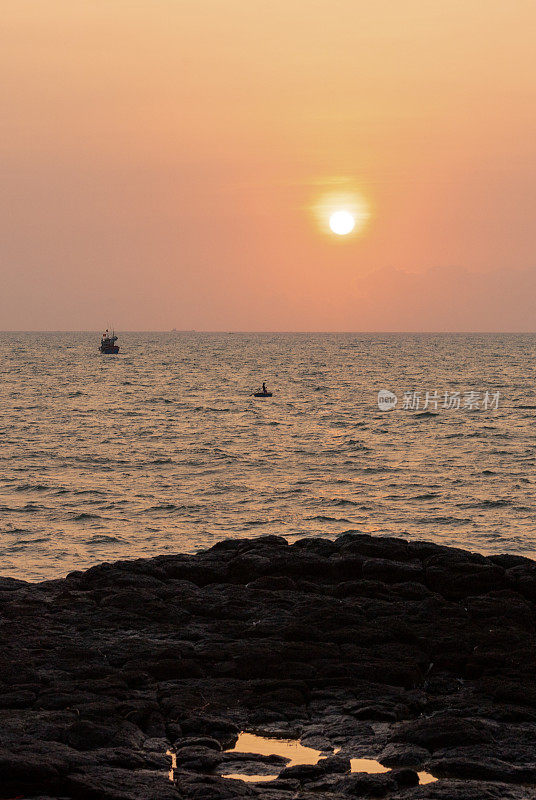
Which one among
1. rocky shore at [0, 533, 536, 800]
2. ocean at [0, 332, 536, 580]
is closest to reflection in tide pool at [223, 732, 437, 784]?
rocky shore at [0, 533, 536, 800]

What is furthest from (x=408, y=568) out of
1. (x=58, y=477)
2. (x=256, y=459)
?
(x=256, y=459)

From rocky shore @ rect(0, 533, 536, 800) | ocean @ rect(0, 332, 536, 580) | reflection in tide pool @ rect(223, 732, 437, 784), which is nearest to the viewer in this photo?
rocky shore @ rect(0, 533, 536, 800)

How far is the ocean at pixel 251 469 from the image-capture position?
33469 mm

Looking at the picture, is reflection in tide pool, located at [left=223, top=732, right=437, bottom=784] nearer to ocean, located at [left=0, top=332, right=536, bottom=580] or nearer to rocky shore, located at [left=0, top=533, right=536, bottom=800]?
rocky shore, located at [left=0, top=533, right=536, bottom=800]

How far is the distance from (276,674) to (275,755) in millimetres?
2831

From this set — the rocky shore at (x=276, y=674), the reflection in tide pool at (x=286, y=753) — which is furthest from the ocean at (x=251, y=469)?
the reflection in tide pool at (x=286, y=753)

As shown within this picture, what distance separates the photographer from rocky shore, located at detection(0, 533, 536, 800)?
11469mm

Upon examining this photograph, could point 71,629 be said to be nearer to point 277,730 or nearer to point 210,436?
point 277,730

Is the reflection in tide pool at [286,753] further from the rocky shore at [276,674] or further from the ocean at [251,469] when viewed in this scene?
the ocean at [251,469]

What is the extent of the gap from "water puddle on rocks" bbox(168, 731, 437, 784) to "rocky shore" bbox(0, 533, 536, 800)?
97 mm

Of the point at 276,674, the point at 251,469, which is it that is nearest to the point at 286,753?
the point at 276,674

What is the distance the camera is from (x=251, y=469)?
166 ft

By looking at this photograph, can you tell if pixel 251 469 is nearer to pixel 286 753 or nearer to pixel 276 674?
pixel 276 674

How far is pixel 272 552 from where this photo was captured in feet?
72.5
